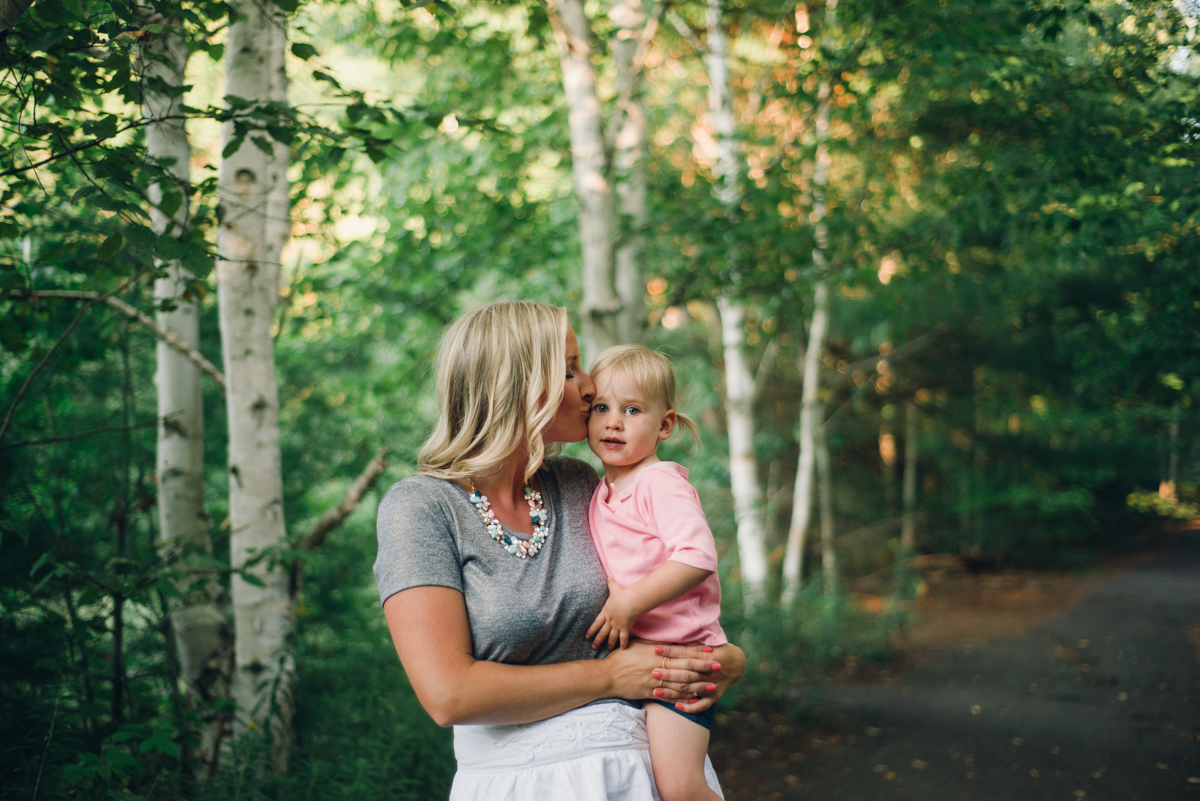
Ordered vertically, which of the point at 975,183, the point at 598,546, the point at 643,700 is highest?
the point at 975,183

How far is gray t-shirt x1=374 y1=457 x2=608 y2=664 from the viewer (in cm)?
147

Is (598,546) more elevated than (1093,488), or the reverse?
(598,546)

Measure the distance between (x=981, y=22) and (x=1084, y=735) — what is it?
439 centimetres

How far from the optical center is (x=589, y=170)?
4691 mm

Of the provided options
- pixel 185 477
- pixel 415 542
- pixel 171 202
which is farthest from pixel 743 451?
pixel 415 542

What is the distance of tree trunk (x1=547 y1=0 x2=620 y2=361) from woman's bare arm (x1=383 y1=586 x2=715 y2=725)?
3141 millimetres

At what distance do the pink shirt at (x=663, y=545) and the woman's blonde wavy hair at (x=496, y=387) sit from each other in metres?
0.27

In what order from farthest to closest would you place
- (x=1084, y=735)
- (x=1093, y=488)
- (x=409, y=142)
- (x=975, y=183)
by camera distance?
(x=1093, y=488), (x=409, y=142), (x=1084, y=735), (x=975, y=183)

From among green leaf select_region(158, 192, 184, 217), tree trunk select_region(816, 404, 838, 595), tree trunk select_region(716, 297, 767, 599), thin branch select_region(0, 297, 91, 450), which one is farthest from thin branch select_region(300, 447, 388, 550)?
tree trunk select_region(816, 404, 838, 595)

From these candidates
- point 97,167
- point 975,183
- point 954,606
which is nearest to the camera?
point 97,167

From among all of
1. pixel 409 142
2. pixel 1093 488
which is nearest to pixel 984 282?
pixel 1093 488

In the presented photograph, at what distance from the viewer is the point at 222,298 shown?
2719 millimetres

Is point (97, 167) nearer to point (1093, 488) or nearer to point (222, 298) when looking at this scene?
point (222, 298)

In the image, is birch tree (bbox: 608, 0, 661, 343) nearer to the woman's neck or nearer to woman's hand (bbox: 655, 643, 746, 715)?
the woman's neck
